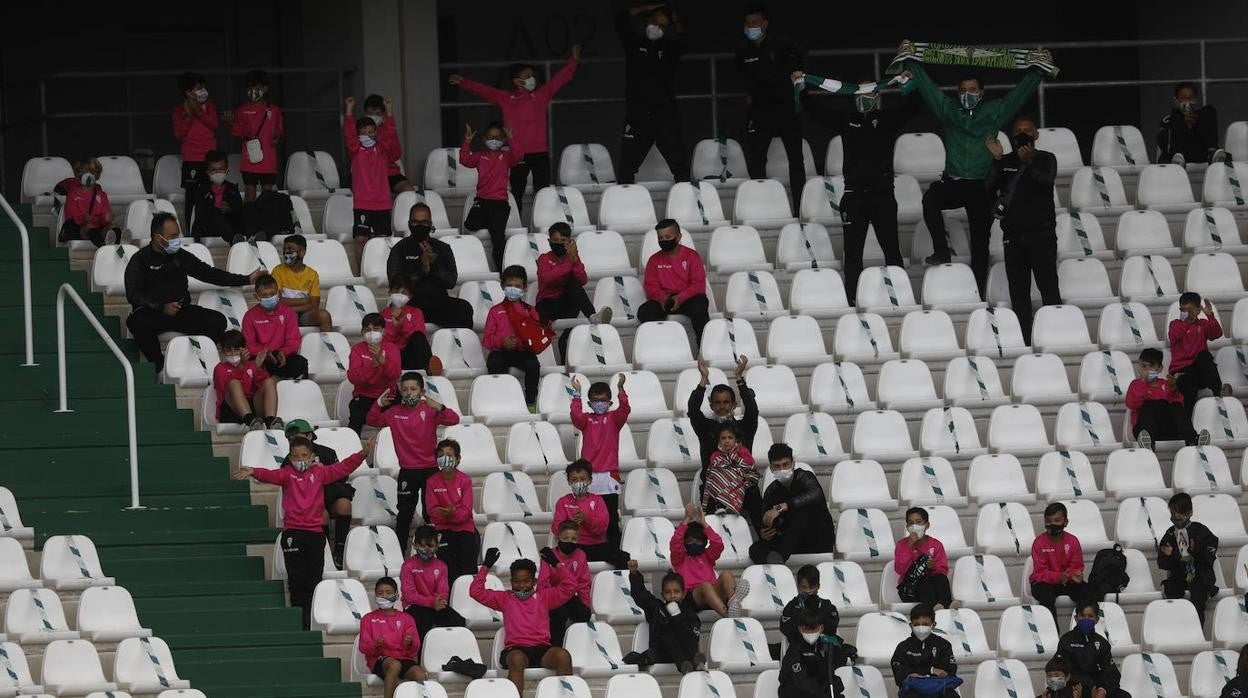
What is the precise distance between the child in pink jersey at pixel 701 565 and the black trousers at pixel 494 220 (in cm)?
336

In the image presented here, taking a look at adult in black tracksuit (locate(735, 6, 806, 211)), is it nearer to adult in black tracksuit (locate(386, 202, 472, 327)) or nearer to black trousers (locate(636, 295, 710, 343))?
black trousers (locate(636, 295, 710, 343))

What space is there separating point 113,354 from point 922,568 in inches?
212

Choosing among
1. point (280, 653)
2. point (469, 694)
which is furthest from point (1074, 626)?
point (280, 653)

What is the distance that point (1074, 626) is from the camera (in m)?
15.0

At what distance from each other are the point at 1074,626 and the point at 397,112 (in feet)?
21.9

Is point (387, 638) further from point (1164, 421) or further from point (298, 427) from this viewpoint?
point (1164, 421)

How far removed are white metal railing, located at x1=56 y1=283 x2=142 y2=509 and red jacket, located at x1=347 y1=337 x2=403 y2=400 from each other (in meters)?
1.32

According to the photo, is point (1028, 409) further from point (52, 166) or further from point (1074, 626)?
point (52, 166)

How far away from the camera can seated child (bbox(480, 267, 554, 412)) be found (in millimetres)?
16734

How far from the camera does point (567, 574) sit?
Answer: 15.1m

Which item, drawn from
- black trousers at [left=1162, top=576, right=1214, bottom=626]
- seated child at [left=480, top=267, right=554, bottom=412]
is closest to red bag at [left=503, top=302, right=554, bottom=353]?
seated child at [left=480, top=267, right=554, bottom=412]

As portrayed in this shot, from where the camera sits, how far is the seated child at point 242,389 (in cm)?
1616

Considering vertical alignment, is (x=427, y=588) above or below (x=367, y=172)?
below

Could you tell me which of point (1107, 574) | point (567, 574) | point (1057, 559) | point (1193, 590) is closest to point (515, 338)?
point (567, 574)
